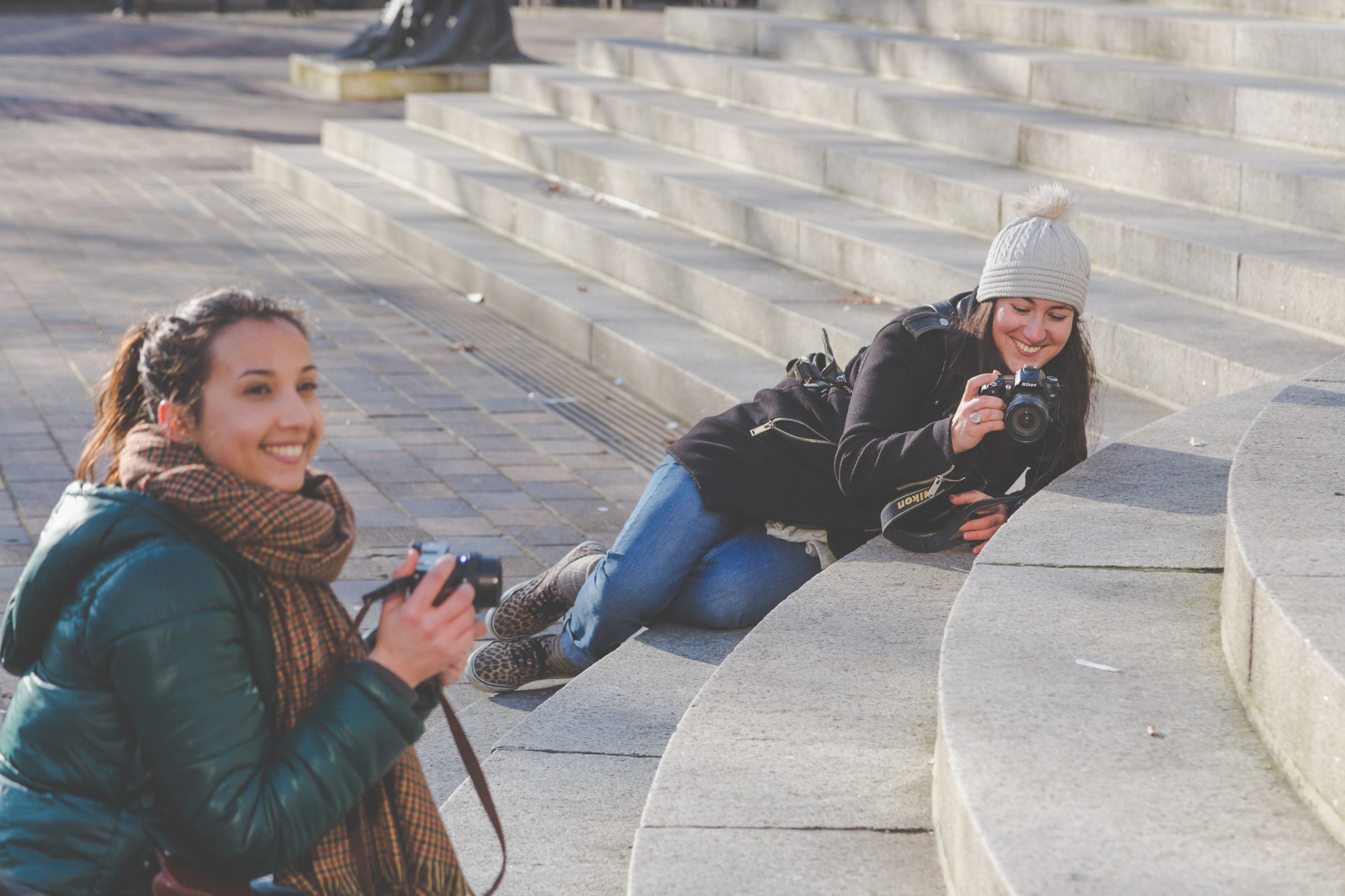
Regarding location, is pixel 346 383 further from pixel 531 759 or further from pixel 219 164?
pixel 219 164

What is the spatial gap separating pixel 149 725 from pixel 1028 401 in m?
2.10

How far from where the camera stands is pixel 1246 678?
260cm

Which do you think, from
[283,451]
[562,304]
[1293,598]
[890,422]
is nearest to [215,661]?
[283,451]

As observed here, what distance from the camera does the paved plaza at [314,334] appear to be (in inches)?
213

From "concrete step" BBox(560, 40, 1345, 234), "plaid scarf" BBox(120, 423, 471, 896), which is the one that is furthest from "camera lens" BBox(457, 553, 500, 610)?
"concrete step" BBox(560, 40, 1345, 234)

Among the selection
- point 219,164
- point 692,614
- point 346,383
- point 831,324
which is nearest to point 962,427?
point 692,614

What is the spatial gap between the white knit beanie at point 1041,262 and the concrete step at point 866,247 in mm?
1521

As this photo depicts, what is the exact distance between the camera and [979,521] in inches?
147

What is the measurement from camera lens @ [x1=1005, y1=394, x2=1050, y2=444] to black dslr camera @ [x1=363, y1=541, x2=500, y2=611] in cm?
159

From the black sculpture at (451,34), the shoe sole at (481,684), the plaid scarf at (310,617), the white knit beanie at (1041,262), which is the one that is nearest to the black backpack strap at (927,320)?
the white knit beanie at (1041,262)

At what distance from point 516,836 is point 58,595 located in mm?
1260

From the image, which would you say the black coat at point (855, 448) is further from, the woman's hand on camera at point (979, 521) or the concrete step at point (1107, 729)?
the concrete step at point (1107, 729)

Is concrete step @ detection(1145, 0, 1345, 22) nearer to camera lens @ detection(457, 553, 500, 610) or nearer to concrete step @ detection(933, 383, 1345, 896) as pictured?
concrete step @ detection(933, 383, 1345, 896)

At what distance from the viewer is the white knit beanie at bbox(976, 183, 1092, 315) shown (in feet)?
11.5
